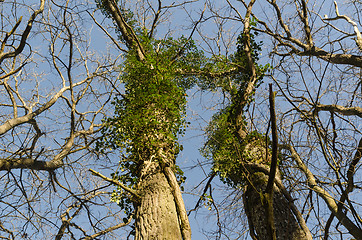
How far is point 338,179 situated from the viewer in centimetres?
304

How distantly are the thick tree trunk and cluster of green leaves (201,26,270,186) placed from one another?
4.81 feet

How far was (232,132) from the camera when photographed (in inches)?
250

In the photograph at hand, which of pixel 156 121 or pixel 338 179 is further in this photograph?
pixel 156 121

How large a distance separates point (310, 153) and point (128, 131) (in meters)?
2.56

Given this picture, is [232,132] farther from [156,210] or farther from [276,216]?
[156,210]

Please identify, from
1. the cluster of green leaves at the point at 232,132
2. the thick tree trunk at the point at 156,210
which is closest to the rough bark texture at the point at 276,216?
the cluster of green leaves at the point at 232,132

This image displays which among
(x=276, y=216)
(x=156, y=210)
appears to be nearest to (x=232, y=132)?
(x=276, y=216)

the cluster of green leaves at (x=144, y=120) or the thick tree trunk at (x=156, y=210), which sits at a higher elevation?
the cluster of green leaves at (x=144, y=120)

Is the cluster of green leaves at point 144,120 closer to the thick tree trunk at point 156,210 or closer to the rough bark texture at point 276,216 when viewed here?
the thick tree trunk at point 156,210

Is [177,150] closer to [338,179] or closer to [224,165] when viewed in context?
[224,165]

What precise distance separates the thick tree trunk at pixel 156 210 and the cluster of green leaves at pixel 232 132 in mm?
1467

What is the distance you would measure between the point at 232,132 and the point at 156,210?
11.0 feet

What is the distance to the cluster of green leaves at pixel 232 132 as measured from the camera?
5.70 meters

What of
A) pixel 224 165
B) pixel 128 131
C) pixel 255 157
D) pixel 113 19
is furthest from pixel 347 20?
pixel 113 19
